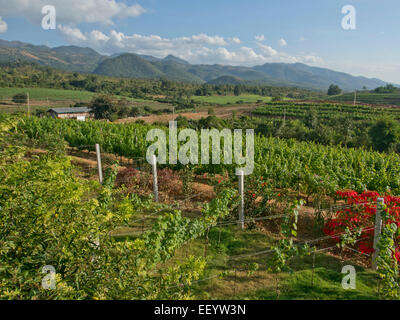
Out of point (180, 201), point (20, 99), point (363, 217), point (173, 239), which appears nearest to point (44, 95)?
point (20, 99)

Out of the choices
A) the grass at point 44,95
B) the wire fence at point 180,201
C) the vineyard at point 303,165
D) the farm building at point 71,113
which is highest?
the grass at point 44,95

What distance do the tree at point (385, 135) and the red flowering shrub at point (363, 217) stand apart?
1938 cm

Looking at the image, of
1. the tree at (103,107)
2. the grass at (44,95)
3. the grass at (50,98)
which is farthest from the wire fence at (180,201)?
the grass at (44,95)

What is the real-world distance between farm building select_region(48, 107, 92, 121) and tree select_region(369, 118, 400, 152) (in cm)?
3243

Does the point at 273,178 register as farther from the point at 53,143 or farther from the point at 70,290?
the point at 53,143

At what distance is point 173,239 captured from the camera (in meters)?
3.85

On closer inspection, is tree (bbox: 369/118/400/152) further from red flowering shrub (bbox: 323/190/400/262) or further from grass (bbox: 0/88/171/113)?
grass (bbox: 0/88/171/113)

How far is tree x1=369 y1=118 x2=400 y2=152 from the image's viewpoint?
22344 millimetres

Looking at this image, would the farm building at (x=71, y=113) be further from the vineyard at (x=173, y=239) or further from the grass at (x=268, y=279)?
the grass at (x=268, y=279)

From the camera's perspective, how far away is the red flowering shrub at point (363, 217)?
218 inches

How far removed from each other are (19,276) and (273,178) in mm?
7590

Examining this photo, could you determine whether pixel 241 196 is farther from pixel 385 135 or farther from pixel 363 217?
pixel 385 135
